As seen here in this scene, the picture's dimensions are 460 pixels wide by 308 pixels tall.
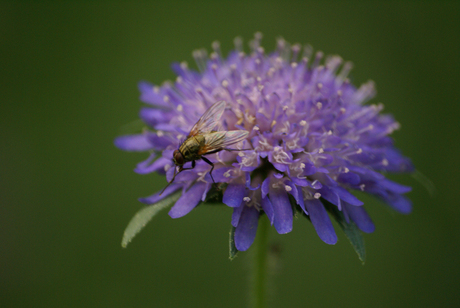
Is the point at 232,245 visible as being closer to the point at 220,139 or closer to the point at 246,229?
the point at 246,229

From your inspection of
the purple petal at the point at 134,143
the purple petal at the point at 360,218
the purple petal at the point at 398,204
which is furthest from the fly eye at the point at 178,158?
the purple petal at the point at 398,204

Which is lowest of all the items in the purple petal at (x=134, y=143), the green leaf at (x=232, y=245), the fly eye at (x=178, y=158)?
the green leaf at (x=232, y=245)

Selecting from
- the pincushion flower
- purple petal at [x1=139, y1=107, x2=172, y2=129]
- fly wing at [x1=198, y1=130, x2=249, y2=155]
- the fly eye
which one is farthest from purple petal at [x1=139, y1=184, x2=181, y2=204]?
purple petal at [x1=139, y1=107, x2=172, y2=129]

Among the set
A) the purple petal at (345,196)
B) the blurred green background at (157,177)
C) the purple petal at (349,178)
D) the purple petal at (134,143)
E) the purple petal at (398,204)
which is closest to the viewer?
the purple petal at (345,196)

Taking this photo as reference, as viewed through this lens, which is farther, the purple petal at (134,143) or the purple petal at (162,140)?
the purple petal at (134,143)

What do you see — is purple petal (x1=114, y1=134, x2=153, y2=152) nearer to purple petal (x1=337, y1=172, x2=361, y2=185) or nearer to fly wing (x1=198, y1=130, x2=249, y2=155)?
fly wing (x1=198, y1=130, x2=249, y2=155)

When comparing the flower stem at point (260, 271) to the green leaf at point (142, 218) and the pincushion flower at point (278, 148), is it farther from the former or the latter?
the green leaf at point (142, 218)

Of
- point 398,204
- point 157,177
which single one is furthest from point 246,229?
point 157,177
